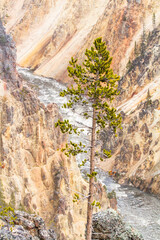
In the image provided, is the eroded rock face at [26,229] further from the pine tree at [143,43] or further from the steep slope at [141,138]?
the pine tree at [143,43]

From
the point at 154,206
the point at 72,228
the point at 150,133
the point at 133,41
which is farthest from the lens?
the point at 133,41

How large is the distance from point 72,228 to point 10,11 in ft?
422

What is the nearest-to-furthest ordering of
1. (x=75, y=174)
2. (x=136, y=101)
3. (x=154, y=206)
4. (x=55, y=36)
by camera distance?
1. (x=75, y=174)
2. (x=154, y=206)
3. (x=136, y=101)
4. (x=55, y=36)

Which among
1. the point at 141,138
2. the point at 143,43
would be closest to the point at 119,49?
the point at 143,43

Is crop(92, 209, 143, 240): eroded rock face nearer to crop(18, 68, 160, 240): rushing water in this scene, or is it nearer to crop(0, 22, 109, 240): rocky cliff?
crop(0, 22, 109, 240): rocky cliff

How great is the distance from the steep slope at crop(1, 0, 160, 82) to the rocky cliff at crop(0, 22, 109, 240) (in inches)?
1852

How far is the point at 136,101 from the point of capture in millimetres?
51031

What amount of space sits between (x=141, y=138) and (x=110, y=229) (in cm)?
2972

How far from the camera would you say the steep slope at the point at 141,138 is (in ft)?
129

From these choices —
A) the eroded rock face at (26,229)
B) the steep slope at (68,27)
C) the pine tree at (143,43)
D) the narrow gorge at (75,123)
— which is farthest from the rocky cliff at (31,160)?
the steep slope at (68,27)

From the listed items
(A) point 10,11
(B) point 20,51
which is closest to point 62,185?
(B) point 20,51

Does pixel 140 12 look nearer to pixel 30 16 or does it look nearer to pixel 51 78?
pixel 51 78

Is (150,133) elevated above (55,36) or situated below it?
below

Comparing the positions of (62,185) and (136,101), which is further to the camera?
(136,101)
